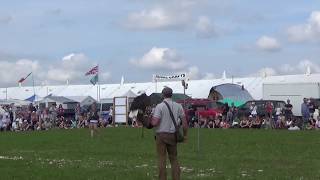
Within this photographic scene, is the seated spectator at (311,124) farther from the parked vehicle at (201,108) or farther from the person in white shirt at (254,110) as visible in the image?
the parked vehicle at (201,108)

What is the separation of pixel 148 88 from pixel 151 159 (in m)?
57.9

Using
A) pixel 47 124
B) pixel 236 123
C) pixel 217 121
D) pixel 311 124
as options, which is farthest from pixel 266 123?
pixel 47 124

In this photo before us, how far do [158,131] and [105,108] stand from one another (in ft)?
141

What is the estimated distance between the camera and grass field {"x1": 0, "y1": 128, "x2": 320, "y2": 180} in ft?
46.5

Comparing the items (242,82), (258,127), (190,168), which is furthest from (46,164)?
(242,82)

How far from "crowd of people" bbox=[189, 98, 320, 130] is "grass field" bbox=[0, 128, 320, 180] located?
1135cm

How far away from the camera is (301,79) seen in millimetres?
61000

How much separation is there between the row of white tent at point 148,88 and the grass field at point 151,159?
106ft

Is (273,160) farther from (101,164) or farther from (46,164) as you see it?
(46,164)

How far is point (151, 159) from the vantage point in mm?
18188

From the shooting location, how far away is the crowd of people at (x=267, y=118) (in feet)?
121

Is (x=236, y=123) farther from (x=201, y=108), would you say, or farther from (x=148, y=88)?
(x=148, y=88)

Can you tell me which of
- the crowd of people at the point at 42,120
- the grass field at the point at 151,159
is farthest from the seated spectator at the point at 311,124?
the crowd of people at the point at 42,120

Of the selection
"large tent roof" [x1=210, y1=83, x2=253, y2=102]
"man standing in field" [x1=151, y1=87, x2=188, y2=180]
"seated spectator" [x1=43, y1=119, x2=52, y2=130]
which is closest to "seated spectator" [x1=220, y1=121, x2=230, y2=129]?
"large tent roof" [x1=210, y1=83, x2=253, y2=102]
